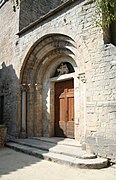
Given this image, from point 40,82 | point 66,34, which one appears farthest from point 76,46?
point 40,82

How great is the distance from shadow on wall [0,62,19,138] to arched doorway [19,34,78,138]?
1.22 feet

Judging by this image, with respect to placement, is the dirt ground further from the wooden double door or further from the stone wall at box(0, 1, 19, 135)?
the stone wall at box(0, 1, 19, 135)

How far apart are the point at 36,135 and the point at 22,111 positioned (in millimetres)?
1067

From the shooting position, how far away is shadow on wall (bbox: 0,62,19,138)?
25.0 feet

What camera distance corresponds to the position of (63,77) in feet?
21.9

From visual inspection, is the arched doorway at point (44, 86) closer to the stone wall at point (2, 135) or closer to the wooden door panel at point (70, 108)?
the wooden door panel at point (70, 108)

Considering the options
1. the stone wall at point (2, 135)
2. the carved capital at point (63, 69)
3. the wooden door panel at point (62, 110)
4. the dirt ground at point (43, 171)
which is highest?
A: the carved capital at point (63, 69)

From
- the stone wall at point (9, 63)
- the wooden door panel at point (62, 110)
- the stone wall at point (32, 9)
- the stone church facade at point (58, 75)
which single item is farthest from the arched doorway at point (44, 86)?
the stone wall at point (32, 9)

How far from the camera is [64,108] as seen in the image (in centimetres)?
671

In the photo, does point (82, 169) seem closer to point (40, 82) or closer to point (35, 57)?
point (40, 82)

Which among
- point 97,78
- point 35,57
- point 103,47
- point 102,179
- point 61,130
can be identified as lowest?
point 102,179

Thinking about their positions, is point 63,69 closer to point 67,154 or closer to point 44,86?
point 44,86

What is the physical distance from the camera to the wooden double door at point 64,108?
21.2 feet

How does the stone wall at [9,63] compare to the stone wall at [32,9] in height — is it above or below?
below
